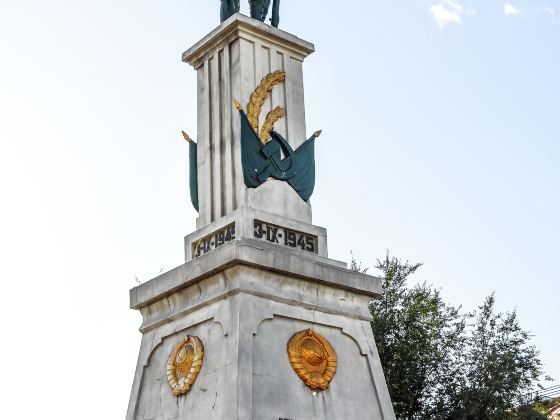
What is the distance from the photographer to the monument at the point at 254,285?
44.2ft

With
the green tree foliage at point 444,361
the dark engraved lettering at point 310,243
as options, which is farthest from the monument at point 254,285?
the green tree foliage at point 444,361

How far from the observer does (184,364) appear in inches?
552

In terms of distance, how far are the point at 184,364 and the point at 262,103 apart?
432 centimetres

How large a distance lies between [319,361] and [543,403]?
13.6 meters

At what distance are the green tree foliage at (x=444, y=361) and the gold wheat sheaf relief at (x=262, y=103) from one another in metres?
11.3

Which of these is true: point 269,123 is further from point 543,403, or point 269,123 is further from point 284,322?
point 543,403

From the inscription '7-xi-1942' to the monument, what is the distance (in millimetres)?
22

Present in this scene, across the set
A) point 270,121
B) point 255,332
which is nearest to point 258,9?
point 270,121

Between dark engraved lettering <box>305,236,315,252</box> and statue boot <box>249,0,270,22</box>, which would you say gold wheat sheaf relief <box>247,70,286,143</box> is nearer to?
statue boot <box>249,0,270,22</box>

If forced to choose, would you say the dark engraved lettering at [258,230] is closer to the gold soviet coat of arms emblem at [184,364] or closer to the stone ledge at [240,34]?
the gold soviet coat of arms emblem at [184,364]

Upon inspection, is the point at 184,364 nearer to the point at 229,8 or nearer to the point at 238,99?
the point at 238,99

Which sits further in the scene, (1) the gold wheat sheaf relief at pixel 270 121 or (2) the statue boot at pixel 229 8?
(2) the statue boot at pixel 229 8

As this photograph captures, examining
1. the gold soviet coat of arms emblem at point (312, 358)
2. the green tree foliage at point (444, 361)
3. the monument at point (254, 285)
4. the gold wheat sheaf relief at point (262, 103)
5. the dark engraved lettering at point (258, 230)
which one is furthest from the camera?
the green tree foliage at point (444, 361)

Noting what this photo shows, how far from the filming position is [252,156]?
49.8ft
